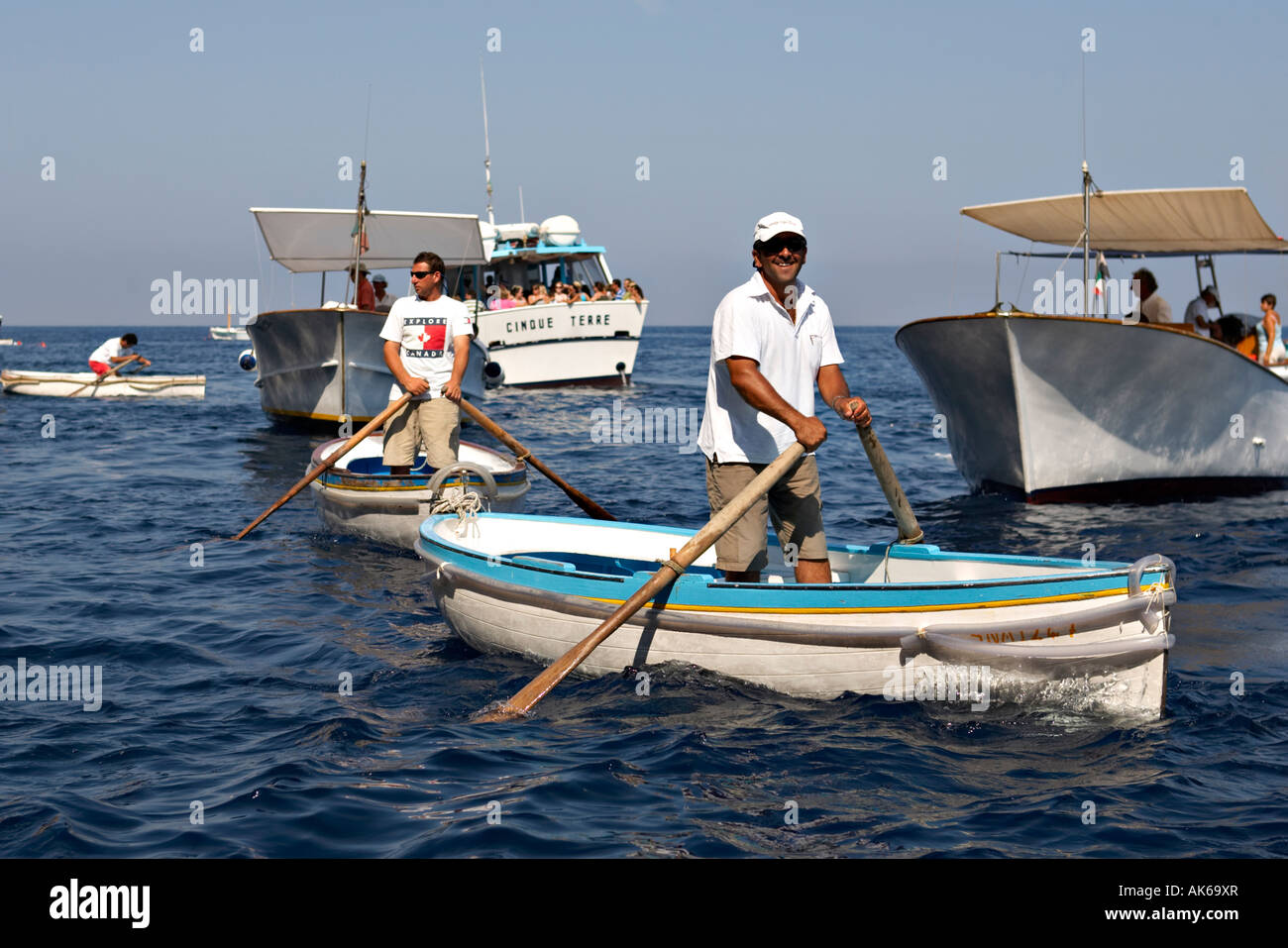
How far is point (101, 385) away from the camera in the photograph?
2830 centimetres

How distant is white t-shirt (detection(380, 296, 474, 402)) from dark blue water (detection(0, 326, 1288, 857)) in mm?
1706

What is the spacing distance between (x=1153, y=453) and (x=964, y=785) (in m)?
9.29

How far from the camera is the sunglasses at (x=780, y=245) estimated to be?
5.70 meters

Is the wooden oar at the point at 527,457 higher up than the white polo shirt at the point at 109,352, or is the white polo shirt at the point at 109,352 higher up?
the white polo shirt at the point at 109,352

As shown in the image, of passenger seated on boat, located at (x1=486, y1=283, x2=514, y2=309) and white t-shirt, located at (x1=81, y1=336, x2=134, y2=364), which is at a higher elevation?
passenger seated on boat, located at (x1=486, y1=283, x2=514, y2=309)

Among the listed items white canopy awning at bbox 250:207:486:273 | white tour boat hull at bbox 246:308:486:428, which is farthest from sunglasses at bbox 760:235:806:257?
white canopy awning at bbox 250:207:486:273

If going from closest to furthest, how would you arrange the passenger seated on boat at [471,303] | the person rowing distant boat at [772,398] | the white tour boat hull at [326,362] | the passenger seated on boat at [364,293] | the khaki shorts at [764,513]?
the person rowing distant boat at [772,398] < the khaki shorts at [764,513] < the passenger seated on boat at [364,293] < the white tour boat hull at [326,362] < the passenger seated on boat at [471,303]

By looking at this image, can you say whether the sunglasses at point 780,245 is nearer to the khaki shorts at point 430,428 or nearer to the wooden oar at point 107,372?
the khaki shorts at point 430,428

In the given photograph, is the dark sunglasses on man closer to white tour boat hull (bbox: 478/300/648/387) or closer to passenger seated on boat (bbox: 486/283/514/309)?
white tour boat hull (bbox: 478/300/648/387)

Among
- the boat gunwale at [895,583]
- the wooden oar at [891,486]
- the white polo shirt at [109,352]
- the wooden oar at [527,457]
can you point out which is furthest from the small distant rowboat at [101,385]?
the wooden oar at [891,486]

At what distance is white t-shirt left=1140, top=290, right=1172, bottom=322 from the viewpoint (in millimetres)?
13484

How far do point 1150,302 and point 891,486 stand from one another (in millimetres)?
8613

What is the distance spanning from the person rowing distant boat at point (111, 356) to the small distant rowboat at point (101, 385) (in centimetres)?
29

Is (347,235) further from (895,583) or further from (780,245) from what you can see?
(895,583)
